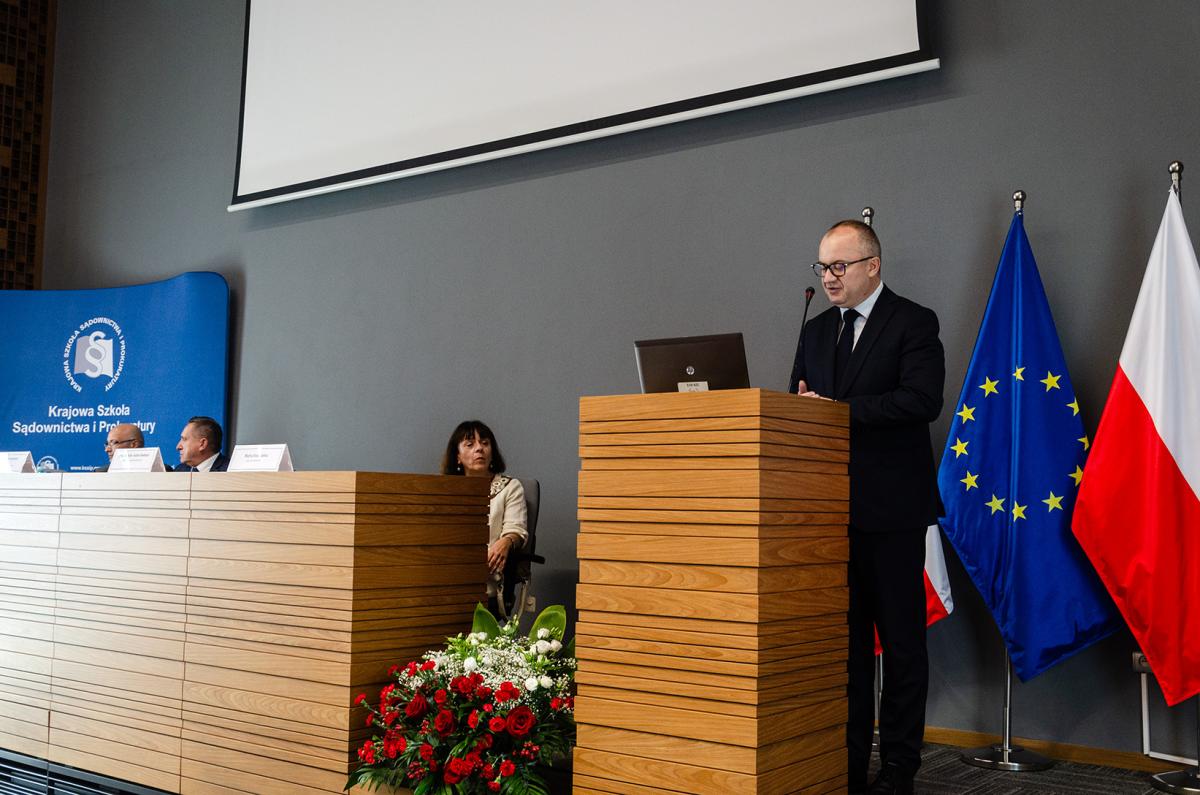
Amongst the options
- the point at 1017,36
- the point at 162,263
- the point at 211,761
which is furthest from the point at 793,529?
the point at 162,263

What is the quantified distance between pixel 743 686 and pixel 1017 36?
112 inches

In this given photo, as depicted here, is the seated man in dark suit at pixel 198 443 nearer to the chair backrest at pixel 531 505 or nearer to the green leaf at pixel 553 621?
the chair backrest at pixel 531 505

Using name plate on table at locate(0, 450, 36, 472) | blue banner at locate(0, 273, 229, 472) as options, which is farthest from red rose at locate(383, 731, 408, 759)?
blue banner at locate(0, 273, 229, 472)

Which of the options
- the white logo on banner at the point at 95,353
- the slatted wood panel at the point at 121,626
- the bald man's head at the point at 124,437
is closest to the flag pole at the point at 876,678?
the slatted wood panel at the point at 121,626

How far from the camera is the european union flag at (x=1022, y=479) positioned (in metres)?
3.59

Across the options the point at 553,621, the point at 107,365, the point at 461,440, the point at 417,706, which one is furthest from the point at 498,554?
the point at 107,365

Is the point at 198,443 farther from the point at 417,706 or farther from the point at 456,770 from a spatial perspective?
the point at 456,770

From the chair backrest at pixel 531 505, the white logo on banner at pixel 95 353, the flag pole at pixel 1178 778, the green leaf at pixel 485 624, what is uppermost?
the white logo on banner at pixel 95 353

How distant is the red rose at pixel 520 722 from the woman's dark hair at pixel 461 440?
183 centimetres

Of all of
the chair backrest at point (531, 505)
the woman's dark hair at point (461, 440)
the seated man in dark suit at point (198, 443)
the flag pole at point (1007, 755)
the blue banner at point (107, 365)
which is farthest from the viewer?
the blue banner at point (107, 365)

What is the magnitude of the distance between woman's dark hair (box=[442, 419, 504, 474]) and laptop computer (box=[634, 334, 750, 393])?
2024 millimetres

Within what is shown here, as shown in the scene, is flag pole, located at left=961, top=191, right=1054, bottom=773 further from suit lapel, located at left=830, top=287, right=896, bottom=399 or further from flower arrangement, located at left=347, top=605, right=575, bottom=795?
flower arrangement, located at left=347, top=605, right=575, bottom=795

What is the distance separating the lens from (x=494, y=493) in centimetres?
459

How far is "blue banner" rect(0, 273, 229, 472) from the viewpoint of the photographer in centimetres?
673
